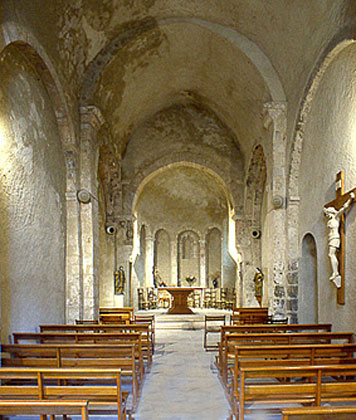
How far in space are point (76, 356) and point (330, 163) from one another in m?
5.64

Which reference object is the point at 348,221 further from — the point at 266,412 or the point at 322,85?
the point at 266,412

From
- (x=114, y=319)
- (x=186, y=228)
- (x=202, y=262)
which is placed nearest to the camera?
(x=114, y=319)

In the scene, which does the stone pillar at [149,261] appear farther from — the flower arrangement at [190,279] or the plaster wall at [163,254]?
the flower arrangement at [190,279]

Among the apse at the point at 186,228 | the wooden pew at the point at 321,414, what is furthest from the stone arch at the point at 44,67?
the apse at the point at 186,228

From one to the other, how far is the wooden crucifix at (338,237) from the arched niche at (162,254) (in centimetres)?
1470

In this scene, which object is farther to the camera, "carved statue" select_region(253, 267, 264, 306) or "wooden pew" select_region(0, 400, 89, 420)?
"carved statue" select_region(253, 267, 264, 306)

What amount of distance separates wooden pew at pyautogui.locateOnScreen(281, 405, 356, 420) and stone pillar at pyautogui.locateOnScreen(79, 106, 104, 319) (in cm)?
800

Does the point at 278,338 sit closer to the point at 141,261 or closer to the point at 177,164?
the point at 177,164

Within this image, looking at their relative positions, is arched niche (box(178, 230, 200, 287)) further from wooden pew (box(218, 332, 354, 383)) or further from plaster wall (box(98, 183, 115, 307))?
wooden pew (box(218, 332, 354, 383))

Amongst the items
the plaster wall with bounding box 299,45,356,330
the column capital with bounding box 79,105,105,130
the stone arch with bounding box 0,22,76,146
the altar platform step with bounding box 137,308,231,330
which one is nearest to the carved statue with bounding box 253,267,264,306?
the altar platform step with bounding box 137,308,231,330

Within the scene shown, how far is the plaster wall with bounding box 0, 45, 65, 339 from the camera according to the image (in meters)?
6.93

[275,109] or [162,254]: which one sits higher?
[275,109]

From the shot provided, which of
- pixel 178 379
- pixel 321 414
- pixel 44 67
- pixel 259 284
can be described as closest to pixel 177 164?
pixel 259 284

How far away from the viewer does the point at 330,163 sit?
8.05m
